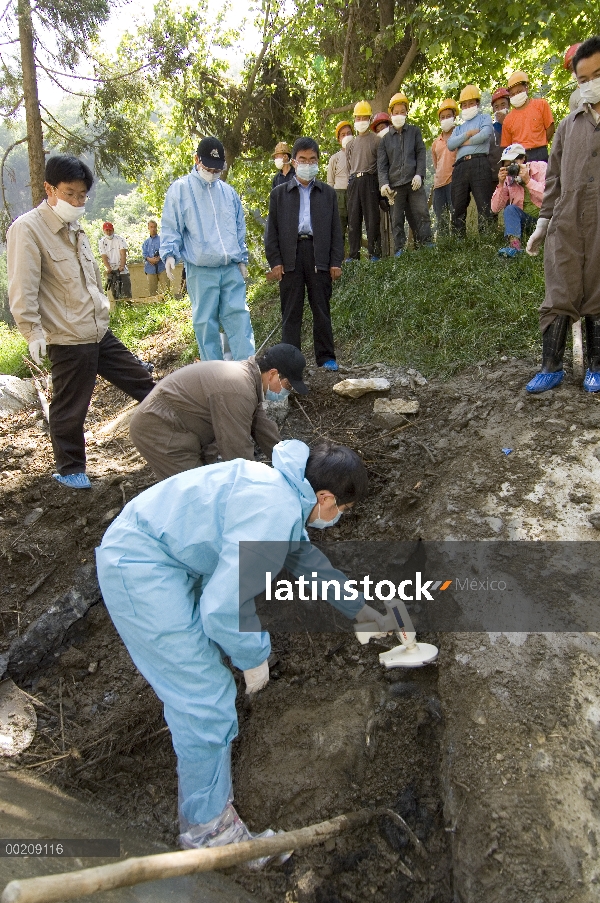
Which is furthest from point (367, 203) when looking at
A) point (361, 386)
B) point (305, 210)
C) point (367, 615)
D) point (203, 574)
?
point (203, 574)

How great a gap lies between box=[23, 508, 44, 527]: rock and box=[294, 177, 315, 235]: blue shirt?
302 centimetres

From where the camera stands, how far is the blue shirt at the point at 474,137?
6332 millimetres

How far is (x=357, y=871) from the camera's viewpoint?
2.06 metres

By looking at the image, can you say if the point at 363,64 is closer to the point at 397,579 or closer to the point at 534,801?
the point at 397,579

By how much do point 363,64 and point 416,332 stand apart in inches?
255

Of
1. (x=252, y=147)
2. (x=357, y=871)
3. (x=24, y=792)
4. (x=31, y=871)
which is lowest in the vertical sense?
(x=357, y=871)

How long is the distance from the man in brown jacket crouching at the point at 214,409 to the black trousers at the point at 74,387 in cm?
81

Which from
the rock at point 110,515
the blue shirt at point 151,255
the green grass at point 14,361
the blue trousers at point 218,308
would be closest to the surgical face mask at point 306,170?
the blue trousers at point 218,308

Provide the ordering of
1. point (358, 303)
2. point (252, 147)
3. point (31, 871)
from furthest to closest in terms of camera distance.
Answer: point (252, 147) → point (358, 303) → point (31, 871)

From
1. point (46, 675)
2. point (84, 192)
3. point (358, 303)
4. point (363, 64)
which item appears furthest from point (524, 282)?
point (363, 64)

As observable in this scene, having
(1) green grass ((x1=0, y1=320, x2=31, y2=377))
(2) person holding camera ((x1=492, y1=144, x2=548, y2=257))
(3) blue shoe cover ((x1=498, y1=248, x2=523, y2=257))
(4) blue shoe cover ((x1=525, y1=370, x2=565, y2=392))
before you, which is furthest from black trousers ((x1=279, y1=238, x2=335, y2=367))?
(1) green grass ((x1=0, y1=320, x2=31, y2=377))

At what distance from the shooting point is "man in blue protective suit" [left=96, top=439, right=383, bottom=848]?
192cm

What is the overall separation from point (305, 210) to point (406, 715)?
409 centimetres

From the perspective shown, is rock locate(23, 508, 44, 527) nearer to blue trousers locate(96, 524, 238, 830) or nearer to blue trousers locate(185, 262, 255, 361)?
blue trousers locate(185, 262, 255, 361)
